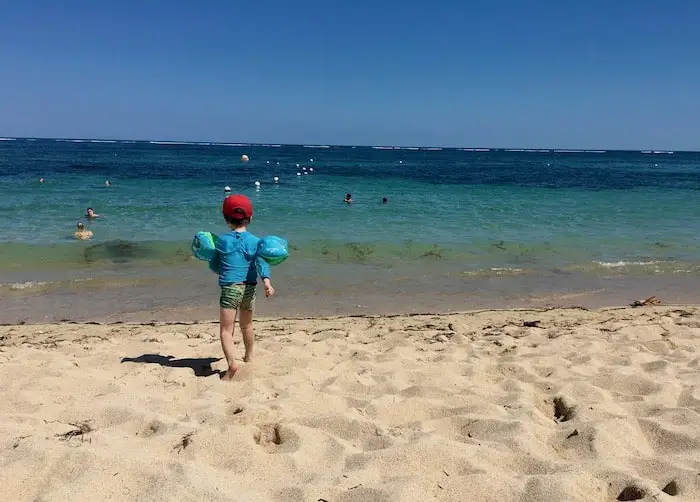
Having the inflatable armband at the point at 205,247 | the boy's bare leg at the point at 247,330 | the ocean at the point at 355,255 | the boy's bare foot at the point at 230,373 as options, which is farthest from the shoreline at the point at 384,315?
the inflatable armband at the point at 205,247

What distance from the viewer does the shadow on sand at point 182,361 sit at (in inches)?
196

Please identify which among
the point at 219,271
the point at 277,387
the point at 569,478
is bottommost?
the point at 277,387

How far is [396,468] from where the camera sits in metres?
2.92

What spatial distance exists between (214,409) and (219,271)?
1.31 m

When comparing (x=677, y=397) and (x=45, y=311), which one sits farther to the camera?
(x=45, y=311)

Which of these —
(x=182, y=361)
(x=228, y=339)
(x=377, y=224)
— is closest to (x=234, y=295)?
(x=228, y=339)

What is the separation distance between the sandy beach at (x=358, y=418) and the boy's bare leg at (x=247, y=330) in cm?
14

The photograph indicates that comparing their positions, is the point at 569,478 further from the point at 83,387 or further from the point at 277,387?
the point at 83,387

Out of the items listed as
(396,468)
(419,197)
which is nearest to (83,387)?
(396,468)

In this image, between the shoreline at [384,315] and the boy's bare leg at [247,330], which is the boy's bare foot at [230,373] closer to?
the boy's bare leg at [247,330]

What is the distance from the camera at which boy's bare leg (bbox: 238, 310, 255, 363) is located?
4.80 meters

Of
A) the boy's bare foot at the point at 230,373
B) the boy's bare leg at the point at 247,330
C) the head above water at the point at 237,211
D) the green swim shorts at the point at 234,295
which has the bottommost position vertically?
the boy's bare foot at the point at 230,373

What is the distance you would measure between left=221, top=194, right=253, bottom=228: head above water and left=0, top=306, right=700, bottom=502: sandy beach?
55.2 inches

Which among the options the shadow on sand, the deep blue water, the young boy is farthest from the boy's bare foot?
the deep blue water
